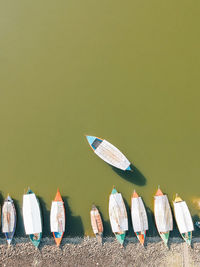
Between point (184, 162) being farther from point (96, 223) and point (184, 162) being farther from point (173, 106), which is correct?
point (96, 223)

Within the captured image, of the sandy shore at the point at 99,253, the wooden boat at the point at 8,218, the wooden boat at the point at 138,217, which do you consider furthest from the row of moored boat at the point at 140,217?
the wooden boat at the point at 8,218

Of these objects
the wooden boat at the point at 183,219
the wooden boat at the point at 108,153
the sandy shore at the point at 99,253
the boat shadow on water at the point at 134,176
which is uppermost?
the wooden boat at the point at 108,153

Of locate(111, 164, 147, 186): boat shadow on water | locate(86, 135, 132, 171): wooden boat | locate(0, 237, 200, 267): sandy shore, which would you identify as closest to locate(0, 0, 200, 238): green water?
locate(111, 164, 147, 186): boat shadow on water

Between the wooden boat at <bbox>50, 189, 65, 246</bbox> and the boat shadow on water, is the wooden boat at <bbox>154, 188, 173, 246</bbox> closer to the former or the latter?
the boat shadow on water

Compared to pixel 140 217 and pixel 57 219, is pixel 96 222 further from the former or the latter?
pixel 140 217

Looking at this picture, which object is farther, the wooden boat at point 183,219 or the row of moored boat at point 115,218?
the wooden boat at point 183,219

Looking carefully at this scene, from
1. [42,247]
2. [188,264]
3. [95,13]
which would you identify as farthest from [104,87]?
[188,264]

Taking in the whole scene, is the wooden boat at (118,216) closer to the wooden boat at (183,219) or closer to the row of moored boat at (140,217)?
the row of moored boat at (140,217)

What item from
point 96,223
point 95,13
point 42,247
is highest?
point 95,13
